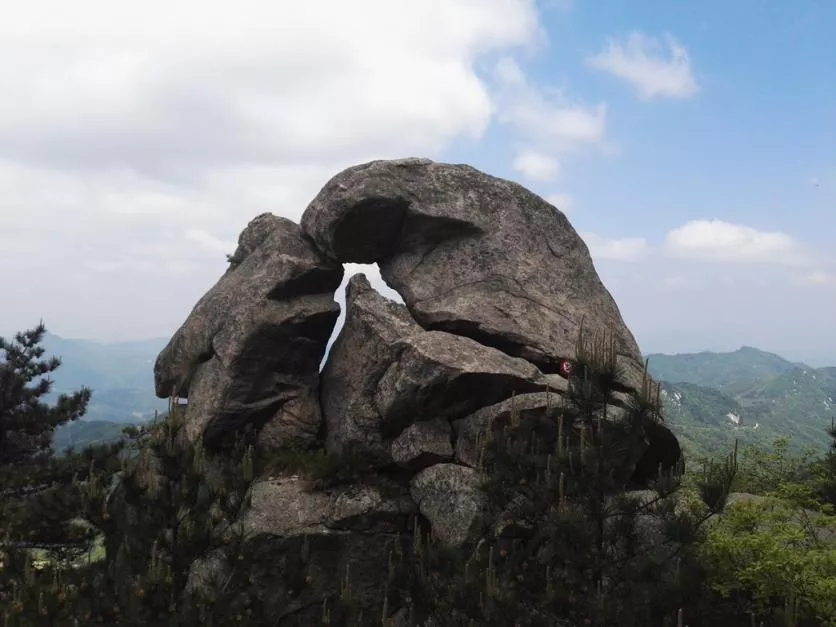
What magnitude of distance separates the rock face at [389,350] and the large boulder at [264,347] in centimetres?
5

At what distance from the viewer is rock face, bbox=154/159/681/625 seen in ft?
50.1

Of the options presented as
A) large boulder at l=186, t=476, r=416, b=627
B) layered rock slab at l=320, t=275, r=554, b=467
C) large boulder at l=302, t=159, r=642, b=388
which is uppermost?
large boulder at l=302, t=159, r=642, b=388

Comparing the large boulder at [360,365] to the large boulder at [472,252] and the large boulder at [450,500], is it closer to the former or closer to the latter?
the large boulder at [472,252]

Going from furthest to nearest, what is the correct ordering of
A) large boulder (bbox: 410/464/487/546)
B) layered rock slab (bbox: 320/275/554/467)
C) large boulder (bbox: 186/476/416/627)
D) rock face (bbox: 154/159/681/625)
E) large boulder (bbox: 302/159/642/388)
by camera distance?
large boulder (bbox: 302/159/642/388), layered rock slab (bbox: 320/275/554/467), rock face (bbox: 154/159/681/625), large boulder (bbox: 186/476/416/627), large boulder (bbox: 410/464/487/546)

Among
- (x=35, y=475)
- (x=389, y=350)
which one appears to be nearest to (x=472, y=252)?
(x=389, y=350)

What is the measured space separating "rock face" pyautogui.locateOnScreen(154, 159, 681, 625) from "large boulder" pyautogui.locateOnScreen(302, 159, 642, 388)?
0.05 metres

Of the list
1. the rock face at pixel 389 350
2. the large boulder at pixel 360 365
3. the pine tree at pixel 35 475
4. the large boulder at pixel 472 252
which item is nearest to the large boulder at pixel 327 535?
the rock face at pixel 389 350

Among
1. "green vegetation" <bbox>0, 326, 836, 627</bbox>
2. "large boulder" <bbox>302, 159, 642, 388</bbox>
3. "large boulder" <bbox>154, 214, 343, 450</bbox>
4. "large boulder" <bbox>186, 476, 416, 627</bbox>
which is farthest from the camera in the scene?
"large boulder" <bbox>154, 214, 343, 450</bbox>

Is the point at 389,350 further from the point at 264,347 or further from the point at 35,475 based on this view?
the point at 35,475

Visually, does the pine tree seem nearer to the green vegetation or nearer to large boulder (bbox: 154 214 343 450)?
the green vegetation

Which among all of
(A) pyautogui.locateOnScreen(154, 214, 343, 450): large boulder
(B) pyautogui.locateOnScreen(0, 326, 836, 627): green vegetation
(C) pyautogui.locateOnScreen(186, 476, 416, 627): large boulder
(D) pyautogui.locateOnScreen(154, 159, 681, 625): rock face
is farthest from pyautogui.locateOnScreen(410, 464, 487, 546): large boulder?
(A) pyautogui.locateOnScreen(154, 214, 343, 450): large boulder

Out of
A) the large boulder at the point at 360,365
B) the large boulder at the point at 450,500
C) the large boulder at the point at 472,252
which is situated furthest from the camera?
the large boulder at the point at 472,252

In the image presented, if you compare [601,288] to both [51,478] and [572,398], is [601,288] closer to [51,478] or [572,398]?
[572,398]

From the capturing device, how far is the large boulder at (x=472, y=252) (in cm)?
1775
